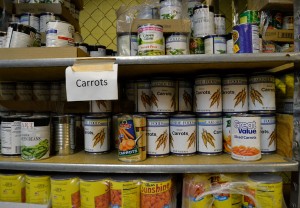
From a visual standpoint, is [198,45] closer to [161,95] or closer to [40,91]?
[161,95]

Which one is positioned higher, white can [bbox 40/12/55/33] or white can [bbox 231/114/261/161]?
white can [bbox 40/12/55/33]

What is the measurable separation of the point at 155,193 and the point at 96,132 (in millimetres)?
359

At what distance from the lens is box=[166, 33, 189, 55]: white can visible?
103 cm

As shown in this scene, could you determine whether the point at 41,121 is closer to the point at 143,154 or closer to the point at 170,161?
the point at 143,154

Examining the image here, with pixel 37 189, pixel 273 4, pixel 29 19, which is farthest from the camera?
pixel 273 4

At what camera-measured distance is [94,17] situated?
2324 mm

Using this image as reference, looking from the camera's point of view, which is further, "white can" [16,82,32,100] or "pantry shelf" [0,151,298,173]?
"white can" [16,82,32,100]

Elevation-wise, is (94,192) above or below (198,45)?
below

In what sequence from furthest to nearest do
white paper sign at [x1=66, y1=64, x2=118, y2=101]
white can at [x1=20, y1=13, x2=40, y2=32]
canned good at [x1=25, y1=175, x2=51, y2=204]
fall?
white can at [x1=20, y1=13, x2=40, y2=32], canned good at [x1=25, y1=175, x2=51, y2=204], white paper sign at [x1=66, y1=64, x2=118, y2=101]

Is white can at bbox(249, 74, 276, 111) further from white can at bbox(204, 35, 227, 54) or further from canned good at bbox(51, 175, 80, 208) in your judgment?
canned good at bbox(51, 175, 80, 208)

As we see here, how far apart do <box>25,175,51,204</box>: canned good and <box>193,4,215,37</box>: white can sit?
3.08 ft

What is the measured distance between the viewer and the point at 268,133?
101 cm

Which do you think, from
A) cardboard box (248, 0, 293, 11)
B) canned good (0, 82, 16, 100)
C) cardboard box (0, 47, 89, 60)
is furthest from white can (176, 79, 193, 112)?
canned good (0, 82, 16, 100)

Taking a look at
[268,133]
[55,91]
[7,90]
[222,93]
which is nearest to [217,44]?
[222,93]
